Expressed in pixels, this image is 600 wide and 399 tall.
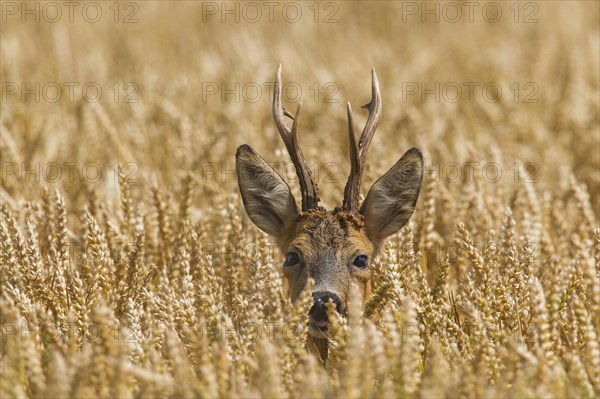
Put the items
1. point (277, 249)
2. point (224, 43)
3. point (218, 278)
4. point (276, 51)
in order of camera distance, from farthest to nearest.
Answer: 1. point (224, 43)
2. point (276, 51)
3. point (277, 249)
4. point (218, 278)

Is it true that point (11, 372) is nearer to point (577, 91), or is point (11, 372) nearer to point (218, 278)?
point (218, 278)

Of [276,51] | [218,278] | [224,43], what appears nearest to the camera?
[218,278]

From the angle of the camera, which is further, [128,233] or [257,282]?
[128,233]

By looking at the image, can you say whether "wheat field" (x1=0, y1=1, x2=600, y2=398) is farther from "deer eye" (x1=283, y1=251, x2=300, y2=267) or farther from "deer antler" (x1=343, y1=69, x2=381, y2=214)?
"deer antler" (x1=343, y1=69, x2=381, y2=214)

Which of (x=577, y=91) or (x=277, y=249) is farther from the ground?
(x=577, y=91)

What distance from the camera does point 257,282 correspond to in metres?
5.47

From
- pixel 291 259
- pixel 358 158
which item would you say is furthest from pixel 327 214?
pixel 358 158

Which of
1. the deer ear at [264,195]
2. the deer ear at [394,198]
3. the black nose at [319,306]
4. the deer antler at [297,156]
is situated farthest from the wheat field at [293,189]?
the deer antler at [297,156]

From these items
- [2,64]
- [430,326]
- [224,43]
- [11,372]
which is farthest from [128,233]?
[224,43]

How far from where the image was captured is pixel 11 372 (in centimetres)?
400

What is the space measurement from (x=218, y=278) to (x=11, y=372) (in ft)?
10.2

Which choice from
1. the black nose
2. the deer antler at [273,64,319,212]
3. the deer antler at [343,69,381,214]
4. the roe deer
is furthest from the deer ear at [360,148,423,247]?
the black nose

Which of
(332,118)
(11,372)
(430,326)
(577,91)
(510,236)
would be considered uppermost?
(577,91)

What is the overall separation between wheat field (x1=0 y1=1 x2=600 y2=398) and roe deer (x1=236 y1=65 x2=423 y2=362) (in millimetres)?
231
